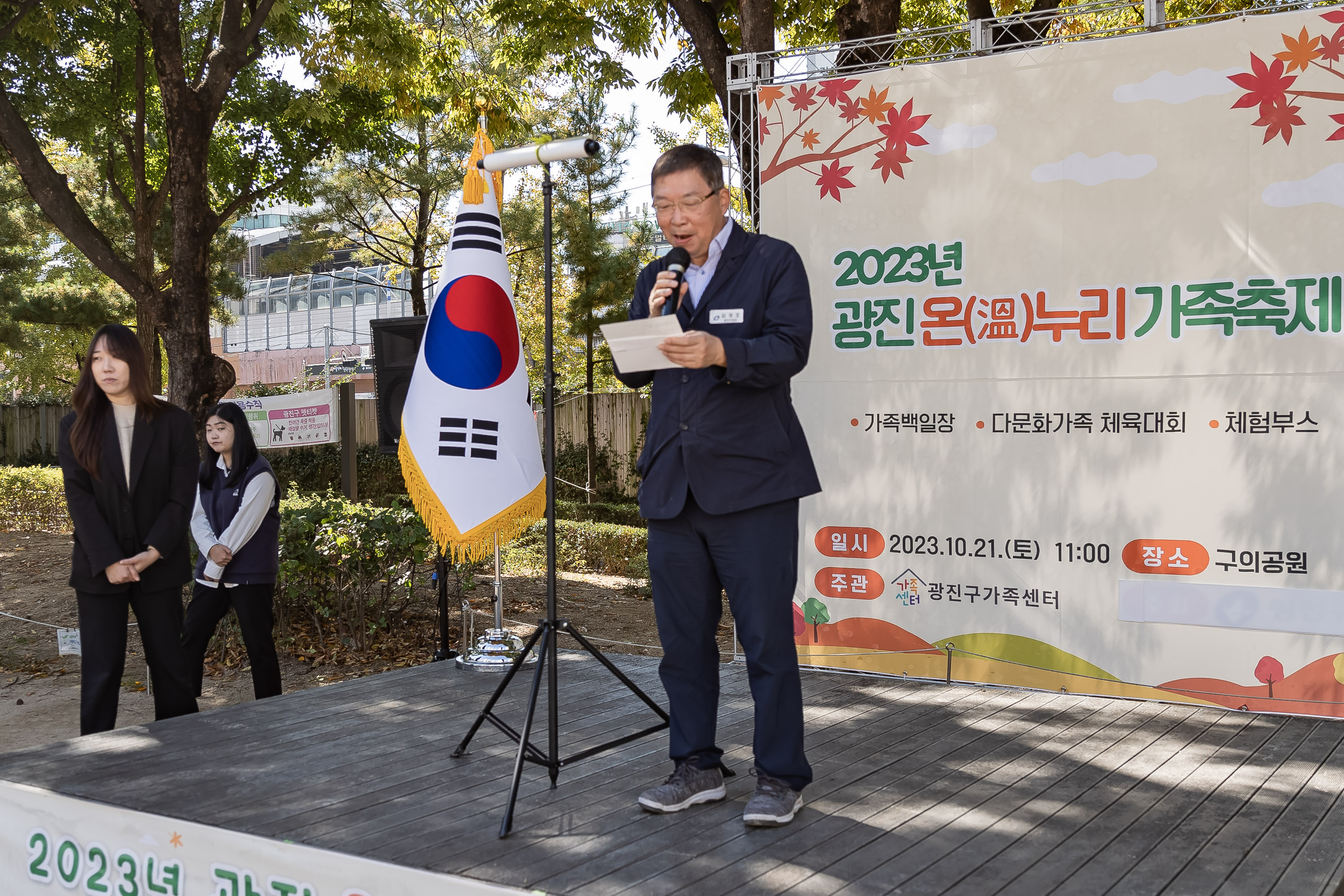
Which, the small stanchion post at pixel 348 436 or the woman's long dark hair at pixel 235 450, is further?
the small stanchion post at pixel 348 436

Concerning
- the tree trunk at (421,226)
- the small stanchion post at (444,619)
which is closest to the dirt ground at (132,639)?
the small stanchion post at (444,619)

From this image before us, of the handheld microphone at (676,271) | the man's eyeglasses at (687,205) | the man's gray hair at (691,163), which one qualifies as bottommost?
the handheld microphone at (676,271)

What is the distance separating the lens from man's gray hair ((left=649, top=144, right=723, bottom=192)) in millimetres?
2693

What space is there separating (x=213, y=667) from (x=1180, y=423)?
18.4 feet

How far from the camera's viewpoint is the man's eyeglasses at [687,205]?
2715 millimetres

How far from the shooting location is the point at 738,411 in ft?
9.04

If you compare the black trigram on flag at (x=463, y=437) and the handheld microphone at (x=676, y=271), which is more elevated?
the handheld microphone at (x=676, y=271)

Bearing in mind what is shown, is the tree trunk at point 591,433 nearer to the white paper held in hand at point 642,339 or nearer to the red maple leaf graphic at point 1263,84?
the red maple leaf graphic at point 1263,84

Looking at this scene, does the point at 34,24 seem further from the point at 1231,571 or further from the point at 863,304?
the point at 1231,571

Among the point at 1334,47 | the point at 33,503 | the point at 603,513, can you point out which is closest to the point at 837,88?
the point at 1334,47

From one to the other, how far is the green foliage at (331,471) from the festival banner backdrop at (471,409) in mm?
11557

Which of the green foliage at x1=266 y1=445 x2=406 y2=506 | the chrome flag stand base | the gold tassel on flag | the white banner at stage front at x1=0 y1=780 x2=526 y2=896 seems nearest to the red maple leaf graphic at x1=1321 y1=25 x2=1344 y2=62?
the gold tassel on flag

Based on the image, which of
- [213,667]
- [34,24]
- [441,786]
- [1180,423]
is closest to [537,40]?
[34,24]

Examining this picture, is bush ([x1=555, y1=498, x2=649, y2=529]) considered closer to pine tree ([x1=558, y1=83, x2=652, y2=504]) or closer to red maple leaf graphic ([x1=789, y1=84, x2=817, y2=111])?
pine tree ([x1=558, y1=83, x2=652, y2=504])
